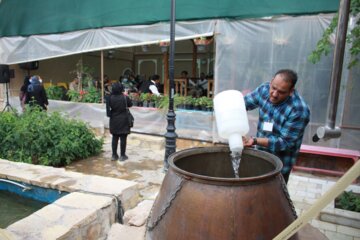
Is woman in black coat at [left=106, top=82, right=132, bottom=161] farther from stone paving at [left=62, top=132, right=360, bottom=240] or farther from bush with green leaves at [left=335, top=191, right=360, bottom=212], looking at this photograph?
bush with green leaves at [left=335, top=191, right=360, bottom=212]

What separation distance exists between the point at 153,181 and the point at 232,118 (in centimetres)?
366

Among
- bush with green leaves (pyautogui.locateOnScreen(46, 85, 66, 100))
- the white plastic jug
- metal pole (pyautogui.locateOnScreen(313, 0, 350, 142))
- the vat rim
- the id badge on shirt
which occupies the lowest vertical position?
bush with green leaves (pyautogui.locateOnScreen(46, 85, 66, 100))

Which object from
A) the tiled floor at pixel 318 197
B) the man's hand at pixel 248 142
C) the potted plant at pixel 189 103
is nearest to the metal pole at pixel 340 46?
the man's hand at pixel 248 142

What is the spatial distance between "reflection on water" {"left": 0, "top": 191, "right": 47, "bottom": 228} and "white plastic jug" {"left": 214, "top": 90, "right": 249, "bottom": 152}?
3.46 m

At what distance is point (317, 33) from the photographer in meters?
5.67

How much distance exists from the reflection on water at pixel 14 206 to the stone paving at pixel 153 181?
4.53 feet

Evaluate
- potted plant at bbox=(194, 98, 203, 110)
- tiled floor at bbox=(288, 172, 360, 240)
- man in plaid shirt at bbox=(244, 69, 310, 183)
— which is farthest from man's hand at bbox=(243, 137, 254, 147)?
potted plant at bbox=(194, 98, 203, 110)

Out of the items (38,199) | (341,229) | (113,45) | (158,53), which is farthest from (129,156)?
(158,53)

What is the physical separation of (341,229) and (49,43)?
30.4ft

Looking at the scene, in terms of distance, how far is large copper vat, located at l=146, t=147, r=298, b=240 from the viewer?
153 centimetres

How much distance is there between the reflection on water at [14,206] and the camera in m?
4.02

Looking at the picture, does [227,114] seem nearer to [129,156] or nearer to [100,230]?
[100,230]

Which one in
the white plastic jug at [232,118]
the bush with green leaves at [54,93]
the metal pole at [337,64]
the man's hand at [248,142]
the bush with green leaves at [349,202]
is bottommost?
the bush with green leaves at [349,202]

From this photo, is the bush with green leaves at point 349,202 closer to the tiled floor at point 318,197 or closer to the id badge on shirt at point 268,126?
the tiled floor at point 318,197
